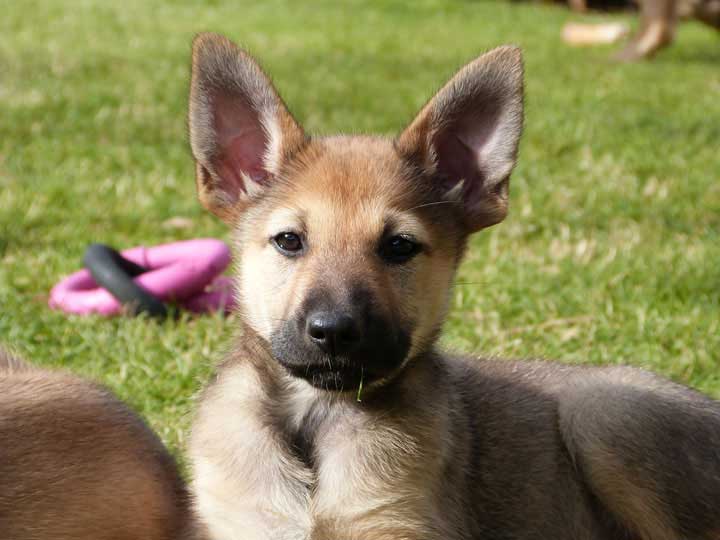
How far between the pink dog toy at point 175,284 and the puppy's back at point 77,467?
2.05 metres

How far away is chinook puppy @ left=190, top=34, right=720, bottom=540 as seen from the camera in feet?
11.8

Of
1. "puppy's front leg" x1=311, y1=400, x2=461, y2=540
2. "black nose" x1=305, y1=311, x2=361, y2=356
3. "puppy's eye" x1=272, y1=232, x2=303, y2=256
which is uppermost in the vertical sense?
"puppy's eye" x1=272, y1=232, x2=303, y2=256

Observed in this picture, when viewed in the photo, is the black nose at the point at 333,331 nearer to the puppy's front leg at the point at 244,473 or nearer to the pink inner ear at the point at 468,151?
the puppy's front leg at the point at 244,473

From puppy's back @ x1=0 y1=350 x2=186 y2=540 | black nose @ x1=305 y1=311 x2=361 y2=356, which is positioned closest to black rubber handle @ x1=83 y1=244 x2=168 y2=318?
puppy's back @ x1=0 y1=350 x2=186 y2=540

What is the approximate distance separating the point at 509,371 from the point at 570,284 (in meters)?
2.15

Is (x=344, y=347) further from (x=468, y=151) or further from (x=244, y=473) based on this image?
(x=468, y=151)

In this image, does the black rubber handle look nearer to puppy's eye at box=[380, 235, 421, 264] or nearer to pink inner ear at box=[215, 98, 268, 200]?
pink inner ear at box=[215, 98, 268, 200]

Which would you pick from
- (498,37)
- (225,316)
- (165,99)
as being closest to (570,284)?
(225,316)

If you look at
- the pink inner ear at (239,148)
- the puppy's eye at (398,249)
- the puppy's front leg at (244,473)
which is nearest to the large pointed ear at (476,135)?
the puppy's eye at (398,249)

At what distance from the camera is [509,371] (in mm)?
4562

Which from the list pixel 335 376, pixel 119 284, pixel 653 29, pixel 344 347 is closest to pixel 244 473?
pixel 335 376

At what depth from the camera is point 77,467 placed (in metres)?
3.35

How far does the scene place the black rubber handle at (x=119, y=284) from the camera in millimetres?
5766

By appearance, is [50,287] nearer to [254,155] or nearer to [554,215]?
[254,155]
